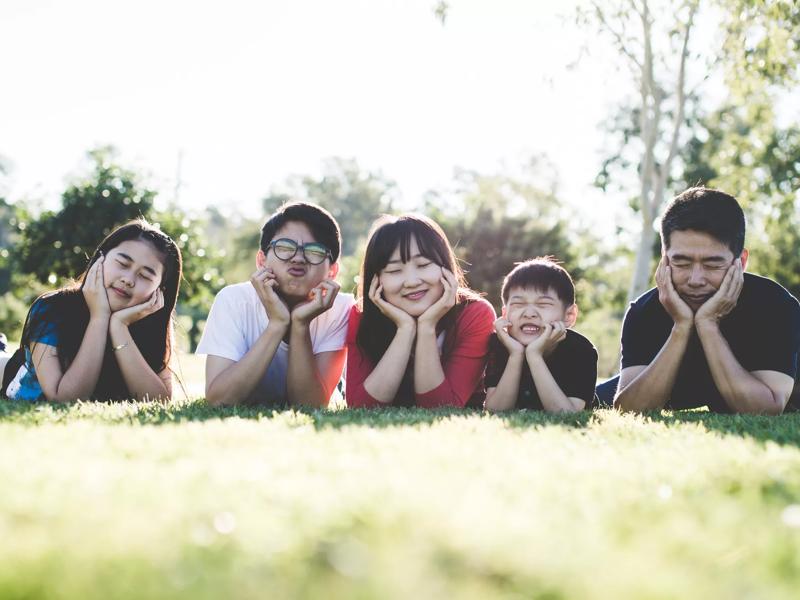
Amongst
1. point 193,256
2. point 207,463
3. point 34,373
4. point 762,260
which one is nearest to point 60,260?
point 193,256

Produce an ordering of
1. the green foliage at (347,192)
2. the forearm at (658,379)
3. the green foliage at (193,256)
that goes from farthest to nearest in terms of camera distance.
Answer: the green foliage at (347,192) → the green foliage at (193,256) → the forearm at (658,379)

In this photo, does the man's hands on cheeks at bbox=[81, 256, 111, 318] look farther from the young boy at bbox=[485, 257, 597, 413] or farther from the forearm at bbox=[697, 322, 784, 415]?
the forearm at bbox=[697, 322, 784, 415]

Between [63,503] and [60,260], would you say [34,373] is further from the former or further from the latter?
[60,260]

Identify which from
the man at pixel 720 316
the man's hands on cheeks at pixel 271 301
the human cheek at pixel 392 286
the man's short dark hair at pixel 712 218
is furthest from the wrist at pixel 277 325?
the man's short dark hair at pixel 712 218

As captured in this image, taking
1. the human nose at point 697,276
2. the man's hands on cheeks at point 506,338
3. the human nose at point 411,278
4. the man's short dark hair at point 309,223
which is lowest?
the man's hands on cheeks at point 506,338

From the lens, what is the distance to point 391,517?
1719 mm

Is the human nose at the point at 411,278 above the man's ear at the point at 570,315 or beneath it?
above

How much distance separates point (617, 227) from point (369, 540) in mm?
39409

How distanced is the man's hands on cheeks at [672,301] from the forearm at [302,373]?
2518 millimetres

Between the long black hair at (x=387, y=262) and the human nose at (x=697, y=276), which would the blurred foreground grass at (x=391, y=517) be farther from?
the long black hair at (x=387, y=262)

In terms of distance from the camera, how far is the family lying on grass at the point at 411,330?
502 cm

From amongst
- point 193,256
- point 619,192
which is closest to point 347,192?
point 619,192

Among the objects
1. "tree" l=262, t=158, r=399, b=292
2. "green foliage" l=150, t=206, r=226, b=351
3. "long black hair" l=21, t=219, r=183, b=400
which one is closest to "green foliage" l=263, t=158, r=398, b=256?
"tree" l=262, t=158, r=399, b=292

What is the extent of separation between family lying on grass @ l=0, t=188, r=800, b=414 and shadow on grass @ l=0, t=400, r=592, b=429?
56 cm
